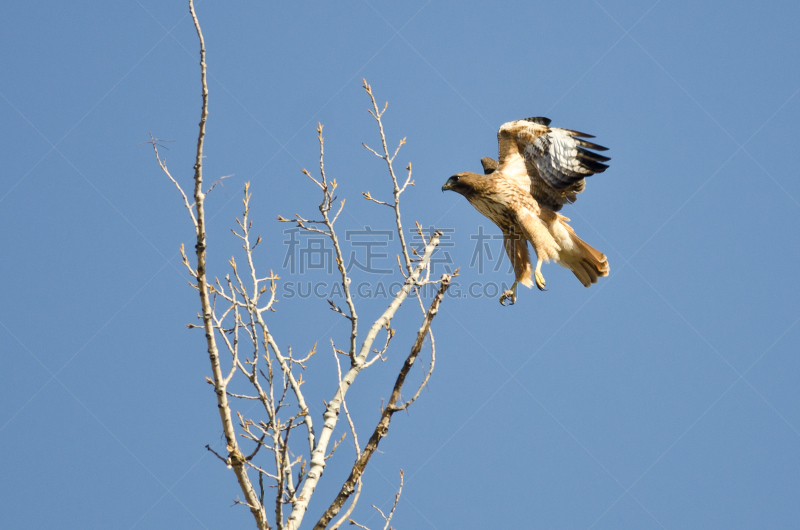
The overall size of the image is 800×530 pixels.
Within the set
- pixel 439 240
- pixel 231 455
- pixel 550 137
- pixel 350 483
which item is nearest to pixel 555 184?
pixel 550 137

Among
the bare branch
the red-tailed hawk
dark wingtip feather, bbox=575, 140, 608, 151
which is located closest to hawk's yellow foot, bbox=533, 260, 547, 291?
the red-tailed hawk

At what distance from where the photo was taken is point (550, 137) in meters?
6.55

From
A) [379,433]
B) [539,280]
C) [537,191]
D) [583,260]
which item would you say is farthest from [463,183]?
[379,433]

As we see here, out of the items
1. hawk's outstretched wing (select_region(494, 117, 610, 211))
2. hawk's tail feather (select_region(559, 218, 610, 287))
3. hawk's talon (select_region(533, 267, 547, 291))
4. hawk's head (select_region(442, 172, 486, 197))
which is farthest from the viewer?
Answer: hawk's tail feather (select_region(559, 218, 610, 287))

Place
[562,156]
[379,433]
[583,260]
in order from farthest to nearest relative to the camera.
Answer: [583,260] < [562,156] < [379,433]

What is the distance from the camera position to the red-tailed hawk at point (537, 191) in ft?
21.2

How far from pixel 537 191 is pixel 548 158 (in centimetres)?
37

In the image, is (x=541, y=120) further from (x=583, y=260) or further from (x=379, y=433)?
(x=379, y=433)

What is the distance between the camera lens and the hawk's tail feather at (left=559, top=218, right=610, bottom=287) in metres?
6.88

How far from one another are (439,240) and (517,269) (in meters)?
2.67

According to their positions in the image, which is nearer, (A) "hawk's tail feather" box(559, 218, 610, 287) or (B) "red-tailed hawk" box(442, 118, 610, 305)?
(B) "red-tailed hawk" box(442, 118, 610, 305)

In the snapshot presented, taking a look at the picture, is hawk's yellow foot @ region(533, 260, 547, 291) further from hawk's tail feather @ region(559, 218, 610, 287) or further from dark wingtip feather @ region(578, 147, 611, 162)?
dark wingtip feather @ region(578, 147, 611, 162)

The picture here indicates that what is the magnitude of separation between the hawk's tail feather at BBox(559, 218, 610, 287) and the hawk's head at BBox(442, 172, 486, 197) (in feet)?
3.39

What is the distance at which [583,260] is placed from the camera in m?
6.97
